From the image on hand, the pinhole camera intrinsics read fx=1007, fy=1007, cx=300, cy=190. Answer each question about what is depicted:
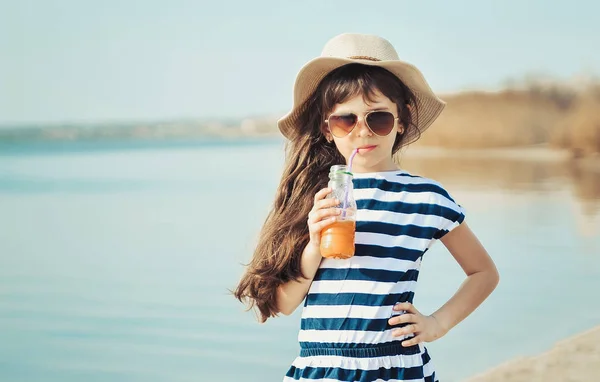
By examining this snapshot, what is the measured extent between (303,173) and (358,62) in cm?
34

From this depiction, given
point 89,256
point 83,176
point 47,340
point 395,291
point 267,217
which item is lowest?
point 395,291

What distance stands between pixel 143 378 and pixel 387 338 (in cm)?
307

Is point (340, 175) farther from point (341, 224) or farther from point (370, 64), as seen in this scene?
point (370, 64)

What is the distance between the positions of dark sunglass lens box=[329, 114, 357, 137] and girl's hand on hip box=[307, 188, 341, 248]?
7.1 inches

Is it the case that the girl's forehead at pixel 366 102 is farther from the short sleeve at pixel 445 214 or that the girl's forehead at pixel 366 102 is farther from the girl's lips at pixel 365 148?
the short sleeve at pixel 445 214

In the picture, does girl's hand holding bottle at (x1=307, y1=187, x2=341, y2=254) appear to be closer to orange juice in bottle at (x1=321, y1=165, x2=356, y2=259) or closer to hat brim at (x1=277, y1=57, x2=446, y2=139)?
orange juice in bottle at (x1=321, y1=165, x2=356, y2=259)

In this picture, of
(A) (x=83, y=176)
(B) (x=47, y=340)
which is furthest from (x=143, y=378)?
(A) (x=83, y=176)

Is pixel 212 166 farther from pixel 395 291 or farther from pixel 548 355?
pixel 395 291

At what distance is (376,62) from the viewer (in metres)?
2.31

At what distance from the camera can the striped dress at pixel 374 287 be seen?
2244 millimetres

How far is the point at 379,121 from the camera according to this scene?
90.3 inches

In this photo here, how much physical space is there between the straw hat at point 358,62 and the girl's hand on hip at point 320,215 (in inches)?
13.5

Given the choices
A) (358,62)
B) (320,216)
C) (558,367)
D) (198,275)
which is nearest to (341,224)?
(320,216)

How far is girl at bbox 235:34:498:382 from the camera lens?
225 centimetres
